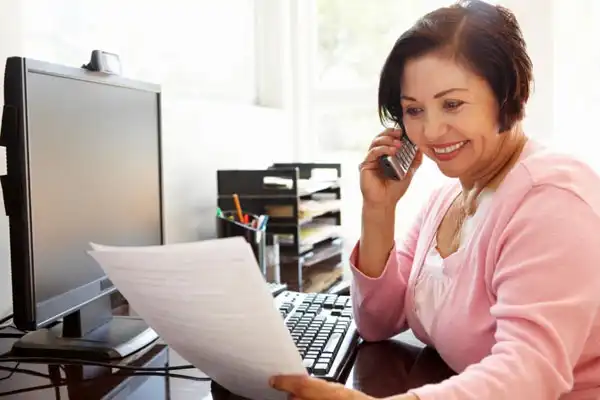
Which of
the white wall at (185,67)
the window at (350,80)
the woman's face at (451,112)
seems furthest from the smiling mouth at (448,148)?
the window at (350,80)

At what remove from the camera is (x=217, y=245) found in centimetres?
53

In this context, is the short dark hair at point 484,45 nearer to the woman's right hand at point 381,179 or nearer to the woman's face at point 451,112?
the woman's face at point 451,112

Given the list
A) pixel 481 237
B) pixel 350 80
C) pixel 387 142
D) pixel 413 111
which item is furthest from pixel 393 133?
pixel 350 80

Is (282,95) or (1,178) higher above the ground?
(282,95)

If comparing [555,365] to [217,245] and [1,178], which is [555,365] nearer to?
[217,245]

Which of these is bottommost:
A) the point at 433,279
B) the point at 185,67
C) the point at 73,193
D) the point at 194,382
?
the point at 194,382

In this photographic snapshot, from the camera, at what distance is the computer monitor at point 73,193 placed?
2.78 ft

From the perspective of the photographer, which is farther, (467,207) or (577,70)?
(577,70)

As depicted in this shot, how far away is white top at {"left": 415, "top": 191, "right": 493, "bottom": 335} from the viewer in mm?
869

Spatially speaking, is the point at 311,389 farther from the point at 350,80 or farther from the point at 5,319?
the point at 350,80

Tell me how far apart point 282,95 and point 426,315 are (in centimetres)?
158

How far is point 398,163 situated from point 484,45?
297mm

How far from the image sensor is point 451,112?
2.72 ft

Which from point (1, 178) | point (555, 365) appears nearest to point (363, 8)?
point (1, 178)
